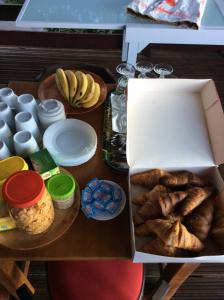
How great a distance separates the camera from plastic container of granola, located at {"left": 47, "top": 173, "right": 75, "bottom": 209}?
0.62 metres

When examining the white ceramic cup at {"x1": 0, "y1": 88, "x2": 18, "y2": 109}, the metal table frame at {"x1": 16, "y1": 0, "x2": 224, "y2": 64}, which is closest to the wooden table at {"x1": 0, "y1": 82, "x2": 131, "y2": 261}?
the white ceramic cup at {"x1": 0, "y1": 88, "x2": 18, "y2": 109}

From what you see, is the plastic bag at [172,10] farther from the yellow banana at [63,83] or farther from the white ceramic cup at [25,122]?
the white ceramic cup at [25,122]

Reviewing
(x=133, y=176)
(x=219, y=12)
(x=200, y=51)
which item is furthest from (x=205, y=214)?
(x=200, y=51)

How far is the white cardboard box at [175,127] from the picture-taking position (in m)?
0.71

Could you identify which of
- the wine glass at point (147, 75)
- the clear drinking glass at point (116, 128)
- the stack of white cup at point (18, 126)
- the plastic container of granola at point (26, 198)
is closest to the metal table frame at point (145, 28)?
the wine glass at point (147, 75)

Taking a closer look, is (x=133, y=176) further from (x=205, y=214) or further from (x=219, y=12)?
(x=219, y=12)

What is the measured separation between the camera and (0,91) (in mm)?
817

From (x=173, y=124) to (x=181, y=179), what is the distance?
0.18m

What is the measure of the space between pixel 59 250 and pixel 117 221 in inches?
5.7

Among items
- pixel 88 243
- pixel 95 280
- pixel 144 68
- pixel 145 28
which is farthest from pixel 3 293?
pixel 145 28

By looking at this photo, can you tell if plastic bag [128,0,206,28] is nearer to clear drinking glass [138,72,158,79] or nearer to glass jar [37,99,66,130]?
clear drinking glass [138,72,158,79]

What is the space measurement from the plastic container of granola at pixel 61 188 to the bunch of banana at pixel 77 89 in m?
0.33

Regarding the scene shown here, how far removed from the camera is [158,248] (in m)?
0.59

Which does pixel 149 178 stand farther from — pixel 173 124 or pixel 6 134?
pixel 6 134
